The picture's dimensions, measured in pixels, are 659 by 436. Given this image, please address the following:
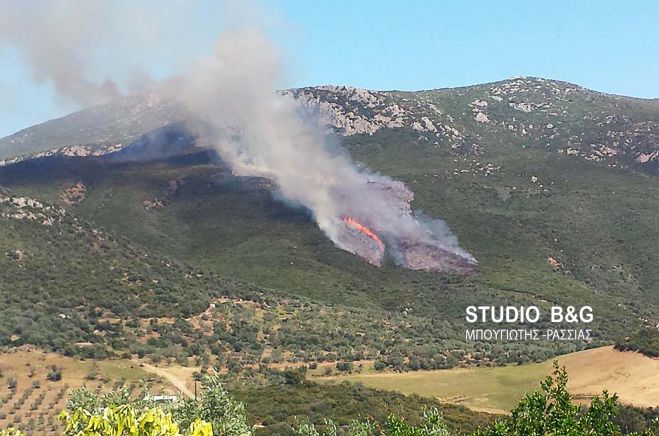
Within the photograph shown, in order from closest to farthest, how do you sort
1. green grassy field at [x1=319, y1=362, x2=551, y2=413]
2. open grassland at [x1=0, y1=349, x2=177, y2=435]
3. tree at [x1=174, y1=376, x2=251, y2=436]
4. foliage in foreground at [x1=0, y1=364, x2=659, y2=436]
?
foliage in foreground at [x1=0, y1=364, x2=659, y2=436] < tree at [x1=174, y1=376, x2=251, y2=436] < open grassland at [x1=0, y1=349, x2=177, y2=435] < green grassy field at [x1=319, y1=362, x2=551, y2=413]

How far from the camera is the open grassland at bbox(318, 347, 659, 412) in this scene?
5475 centimetres

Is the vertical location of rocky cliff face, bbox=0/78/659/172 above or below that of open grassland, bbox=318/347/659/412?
above

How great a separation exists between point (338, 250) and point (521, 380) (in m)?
67.9

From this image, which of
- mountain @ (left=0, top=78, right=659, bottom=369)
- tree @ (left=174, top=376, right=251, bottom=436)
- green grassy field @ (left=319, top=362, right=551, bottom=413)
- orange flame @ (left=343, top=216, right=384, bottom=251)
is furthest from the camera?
orange flame @ (left=343, top=216, right=384, bottom=251)

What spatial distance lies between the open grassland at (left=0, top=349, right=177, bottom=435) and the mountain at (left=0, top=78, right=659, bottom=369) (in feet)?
12.7

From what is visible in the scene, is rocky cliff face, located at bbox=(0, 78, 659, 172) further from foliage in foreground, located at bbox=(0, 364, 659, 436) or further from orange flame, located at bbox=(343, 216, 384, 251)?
foliage in foreground, located at bbox=(0, 364, 659, 436)

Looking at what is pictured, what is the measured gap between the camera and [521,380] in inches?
2461

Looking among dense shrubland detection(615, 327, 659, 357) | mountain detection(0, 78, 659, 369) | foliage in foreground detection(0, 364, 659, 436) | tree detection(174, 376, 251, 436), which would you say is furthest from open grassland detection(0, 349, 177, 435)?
dense shrubland detection(615, 327, 659, 357)

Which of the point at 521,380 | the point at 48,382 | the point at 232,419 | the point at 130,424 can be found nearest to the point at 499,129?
the point at 521,380

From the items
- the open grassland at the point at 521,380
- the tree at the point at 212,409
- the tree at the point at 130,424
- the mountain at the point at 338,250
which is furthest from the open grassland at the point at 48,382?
the tree at the point at 130,424

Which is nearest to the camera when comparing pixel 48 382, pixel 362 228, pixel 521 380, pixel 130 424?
pixel 130 424

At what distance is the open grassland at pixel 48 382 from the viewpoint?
43.9 m

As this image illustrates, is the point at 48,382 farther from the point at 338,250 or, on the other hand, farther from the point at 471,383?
the point at 338,250

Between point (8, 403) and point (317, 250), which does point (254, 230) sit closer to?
point (317, 250)
